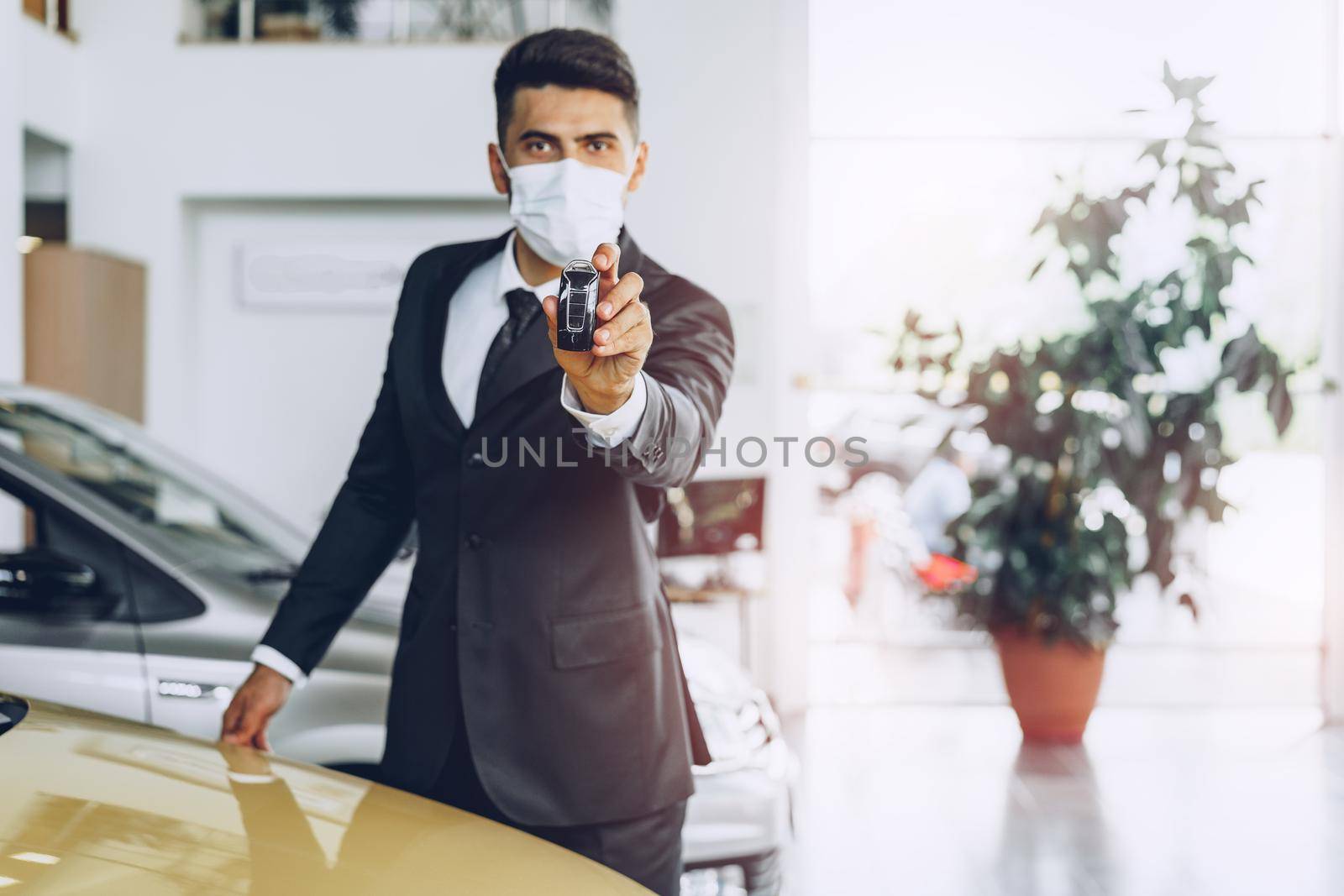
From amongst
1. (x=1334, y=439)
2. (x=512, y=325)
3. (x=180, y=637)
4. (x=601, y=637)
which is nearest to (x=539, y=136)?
(x=512, y=325)

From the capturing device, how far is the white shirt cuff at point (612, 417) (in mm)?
1142

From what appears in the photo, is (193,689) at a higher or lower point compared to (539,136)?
lower

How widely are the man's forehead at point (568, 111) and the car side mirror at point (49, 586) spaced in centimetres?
117

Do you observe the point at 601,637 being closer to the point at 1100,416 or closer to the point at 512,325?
the point at 512,325

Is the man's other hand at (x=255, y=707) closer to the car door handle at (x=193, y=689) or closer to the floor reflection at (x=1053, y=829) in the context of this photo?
the car door handle at (x=193, y=689)

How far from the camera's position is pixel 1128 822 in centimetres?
375

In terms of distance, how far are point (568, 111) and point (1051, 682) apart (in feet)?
12.2

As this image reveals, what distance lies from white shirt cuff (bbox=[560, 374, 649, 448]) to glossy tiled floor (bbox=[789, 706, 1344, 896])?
233cm

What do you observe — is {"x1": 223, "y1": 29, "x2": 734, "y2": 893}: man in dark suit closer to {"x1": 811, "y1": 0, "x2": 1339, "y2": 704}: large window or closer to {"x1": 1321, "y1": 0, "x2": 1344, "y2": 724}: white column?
{"x1": 811, "y1": 0, "x2": 1339, "y2": 704}: large window

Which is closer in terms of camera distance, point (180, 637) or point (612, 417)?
point (612, 417)

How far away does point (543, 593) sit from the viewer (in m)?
1.39

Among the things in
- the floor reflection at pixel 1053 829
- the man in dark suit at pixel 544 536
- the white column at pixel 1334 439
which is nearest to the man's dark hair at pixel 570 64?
the man in dark suit at pixel 544 536

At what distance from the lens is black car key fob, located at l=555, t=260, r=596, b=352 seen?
103cm

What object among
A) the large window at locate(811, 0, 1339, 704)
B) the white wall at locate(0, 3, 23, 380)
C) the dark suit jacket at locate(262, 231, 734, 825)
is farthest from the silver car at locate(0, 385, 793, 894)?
the large window at locate(811, 0, 1339, 704)
